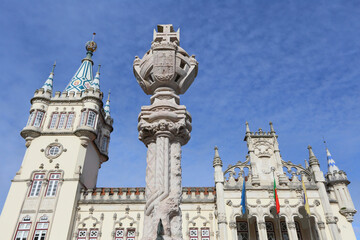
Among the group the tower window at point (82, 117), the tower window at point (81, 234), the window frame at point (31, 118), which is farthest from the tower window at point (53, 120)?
the tower window at point (81, 234)

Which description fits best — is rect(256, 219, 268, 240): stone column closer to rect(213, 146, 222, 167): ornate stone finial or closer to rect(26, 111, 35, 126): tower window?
rect(213, 146, 222, 167): ornate stone finial

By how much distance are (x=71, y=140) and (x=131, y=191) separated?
7.69 m

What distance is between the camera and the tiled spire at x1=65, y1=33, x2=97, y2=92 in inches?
1319

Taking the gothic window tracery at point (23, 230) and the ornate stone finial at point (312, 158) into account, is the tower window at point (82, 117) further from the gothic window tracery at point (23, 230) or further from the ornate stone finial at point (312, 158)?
the ornate stone finial at point (312, 158)

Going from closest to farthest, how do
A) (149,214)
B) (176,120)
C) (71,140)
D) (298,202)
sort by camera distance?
(149,214) < (176,120) < (298,202) < (71,140)

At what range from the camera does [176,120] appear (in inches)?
244

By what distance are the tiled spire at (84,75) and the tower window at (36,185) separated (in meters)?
11.0

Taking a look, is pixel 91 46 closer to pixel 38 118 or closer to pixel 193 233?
pixel 38 118

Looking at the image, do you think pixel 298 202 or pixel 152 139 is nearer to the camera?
pixel 152 139

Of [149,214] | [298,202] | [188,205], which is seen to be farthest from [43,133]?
[149,214]

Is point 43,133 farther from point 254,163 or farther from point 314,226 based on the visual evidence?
point 314,226

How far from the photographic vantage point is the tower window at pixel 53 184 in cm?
2509

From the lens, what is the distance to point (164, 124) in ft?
19.7

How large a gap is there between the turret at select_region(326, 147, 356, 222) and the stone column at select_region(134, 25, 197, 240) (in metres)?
23.8
